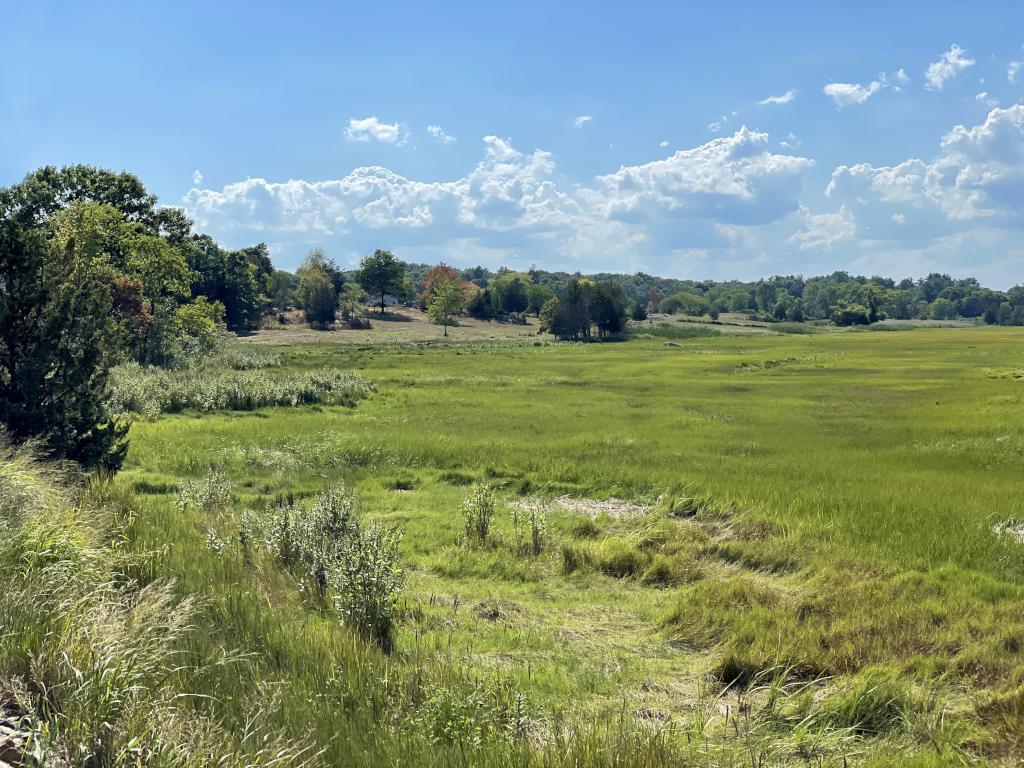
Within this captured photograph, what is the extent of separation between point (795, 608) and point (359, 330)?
116m

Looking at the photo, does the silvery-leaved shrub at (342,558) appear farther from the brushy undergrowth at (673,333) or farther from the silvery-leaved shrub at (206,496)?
the brushy undergrowth at (673,333)

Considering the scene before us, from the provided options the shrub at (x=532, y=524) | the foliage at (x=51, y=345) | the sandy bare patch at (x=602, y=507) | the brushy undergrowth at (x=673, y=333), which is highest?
the brushy undergrowth at (x=673, y=333)

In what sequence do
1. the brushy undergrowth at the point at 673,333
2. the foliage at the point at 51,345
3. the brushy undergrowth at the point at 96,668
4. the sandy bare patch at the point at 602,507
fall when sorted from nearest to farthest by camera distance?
the brushy undergrowth at the point at 96,668 → the foliage at the point at 51,345 → the sandy bare patch at the point at 602,507 → the brushy undergrowth at the point at 673,333

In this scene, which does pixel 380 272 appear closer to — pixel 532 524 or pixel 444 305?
pixel 444 305

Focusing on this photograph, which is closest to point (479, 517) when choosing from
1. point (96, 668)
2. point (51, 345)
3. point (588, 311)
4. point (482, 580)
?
point (482, 580)

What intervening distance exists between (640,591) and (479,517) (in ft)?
12.0

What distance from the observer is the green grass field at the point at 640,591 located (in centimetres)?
542

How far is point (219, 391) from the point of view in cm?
3062

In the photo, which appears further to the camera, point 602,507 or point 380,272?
point 380,272

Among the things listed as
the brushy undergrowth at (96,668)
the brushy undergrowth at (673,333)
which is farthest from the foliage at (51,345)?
the brushy undergrowth at (673,333)

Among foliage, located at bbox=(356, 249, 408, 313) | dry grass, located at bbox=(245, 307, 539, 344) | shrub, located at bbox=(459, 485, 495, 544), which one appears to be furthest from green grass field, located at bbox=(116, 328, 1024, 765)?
foliage, located at bbox=(356, 249, 408, 313)

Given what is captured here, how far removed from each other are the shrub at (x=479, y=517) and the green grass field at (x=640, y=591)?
407 millimetres

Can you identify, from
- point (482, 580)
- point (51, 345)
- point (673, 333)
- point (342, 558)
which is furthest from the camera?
point (673, 333)

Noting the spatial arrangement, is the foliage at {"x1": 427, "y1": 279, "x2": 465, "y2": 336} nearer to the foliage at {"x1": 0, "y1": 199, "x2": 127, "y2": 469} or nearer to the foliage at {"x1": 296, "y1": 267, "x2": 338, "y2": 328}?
the foliage at {"x1": 296, "y1": 267, "x2": 338, "y2": 328}
